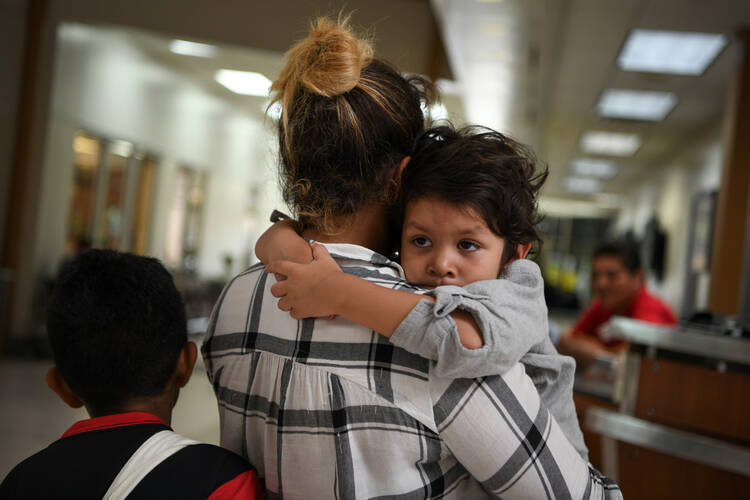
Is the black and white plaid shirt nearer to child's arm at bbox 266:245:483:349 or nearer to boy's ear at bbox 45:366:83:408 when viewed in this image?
child's arm at bbox 266:245:483:349

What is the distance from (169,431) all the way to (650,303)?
336cm

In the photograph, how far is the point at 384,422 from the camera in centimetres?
87

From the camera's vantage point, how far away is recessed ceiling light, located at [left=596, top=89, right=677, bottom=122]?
8852 millimetres

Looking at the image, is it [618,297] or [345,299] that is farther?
[618,297]

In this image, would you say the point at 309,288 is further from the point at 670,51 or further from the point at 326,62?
the point at 670,51

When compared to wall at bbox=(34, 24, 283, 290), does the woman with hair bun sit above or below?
below

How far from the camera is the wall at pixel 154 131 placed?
25.4 feet

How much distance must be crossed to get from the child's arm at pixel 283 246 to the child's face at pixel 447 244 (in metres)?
0.19

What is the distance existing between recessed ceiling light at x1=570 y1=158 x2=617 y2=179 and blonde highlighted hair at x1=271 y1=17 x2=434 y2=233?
589 inches

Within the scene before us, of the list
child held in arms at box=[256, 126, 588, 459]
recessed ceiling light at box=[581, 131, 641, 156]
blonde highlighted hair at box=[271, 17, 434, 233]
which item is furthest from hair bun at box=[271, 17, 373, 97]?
recessed ceiling light at box=[581, 131, 641, 156]

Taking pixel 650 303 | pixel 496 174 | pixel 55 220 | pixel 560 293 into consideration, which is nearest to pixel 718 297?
pixel 650 303

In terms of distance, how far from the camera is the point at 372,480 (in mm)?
900

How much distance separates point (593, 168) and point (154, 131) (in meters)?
10.8

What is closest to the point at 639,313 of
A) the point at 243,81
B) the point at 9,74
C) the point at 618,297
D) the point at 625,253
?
the point at 618,297
